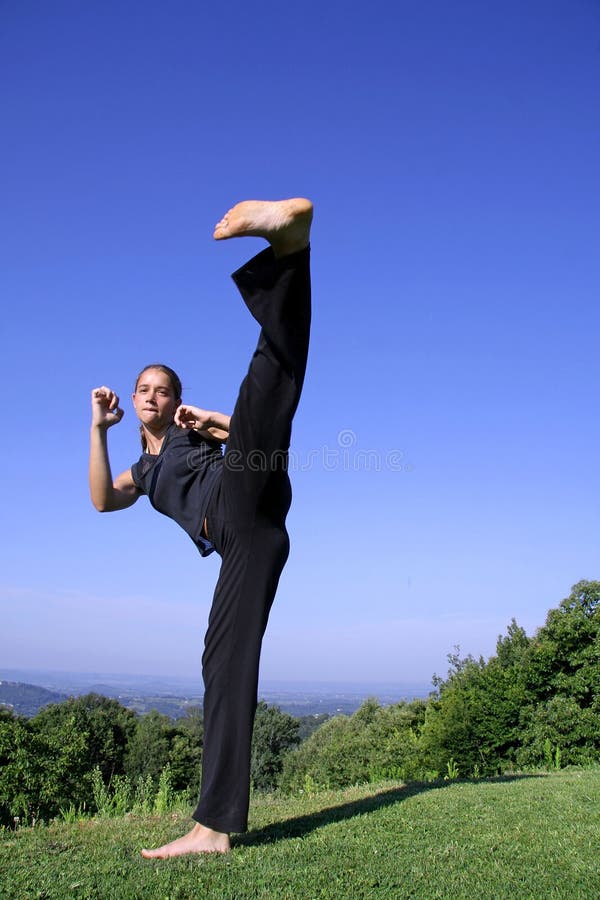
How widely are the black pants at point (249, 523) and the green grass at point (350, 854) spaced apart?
0.38m

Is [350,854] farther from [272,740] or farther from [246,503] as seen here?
[272,740]

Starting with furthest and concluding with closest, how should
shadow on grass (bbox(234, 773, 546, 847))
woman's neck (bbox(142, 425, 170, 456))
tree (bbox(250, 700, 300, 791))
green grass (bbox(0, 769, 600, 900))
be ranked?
tree (bbox(250, 700, 300, 791))
woman's neck (bbox(142, 425, 170, 456))
shadow on grass (bbox(234, 773, 546, 847))
green grass (bbox(0, 769, 600, 900))

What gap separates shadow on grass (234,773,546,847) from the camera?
3596mm

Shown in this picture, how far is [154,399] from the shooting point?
4.18 metres

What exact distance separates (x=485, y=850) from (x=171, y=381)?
120 inches

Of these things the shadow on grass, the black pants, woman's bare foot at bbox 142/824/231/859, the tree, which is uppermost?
the black pants

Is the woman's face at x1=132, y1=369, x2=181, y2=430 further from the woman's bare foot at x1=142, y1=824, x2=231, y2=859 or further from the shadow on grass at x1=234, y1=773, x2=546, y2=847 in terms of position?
the shadow on grass at x1=234, y1=773, x2=546, y2=847

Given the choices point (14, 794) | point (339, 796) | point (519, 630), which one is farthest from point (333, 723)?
point (339, 796)

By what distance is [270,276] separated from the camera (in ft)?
10.2

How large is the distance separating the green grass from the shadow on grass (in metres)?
0.01

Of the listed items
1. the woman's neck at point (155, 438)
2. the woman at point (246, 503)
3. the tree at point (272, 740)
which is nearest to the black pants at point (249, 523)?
the woman at point (246, 503)

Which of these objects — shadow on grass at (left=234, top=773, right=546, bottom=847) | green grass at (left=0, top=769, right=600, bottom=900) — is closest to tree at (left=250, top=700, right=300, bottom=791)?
shadow on grass at (left=234, top=773, right=546, bottom=847)

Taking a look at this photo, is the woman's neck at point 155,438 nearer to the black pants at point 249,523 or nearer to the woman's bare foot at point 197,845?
the black pants at point 249,523

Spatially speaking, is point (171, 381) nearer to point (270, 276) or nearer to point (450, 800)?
point (270, 276)
